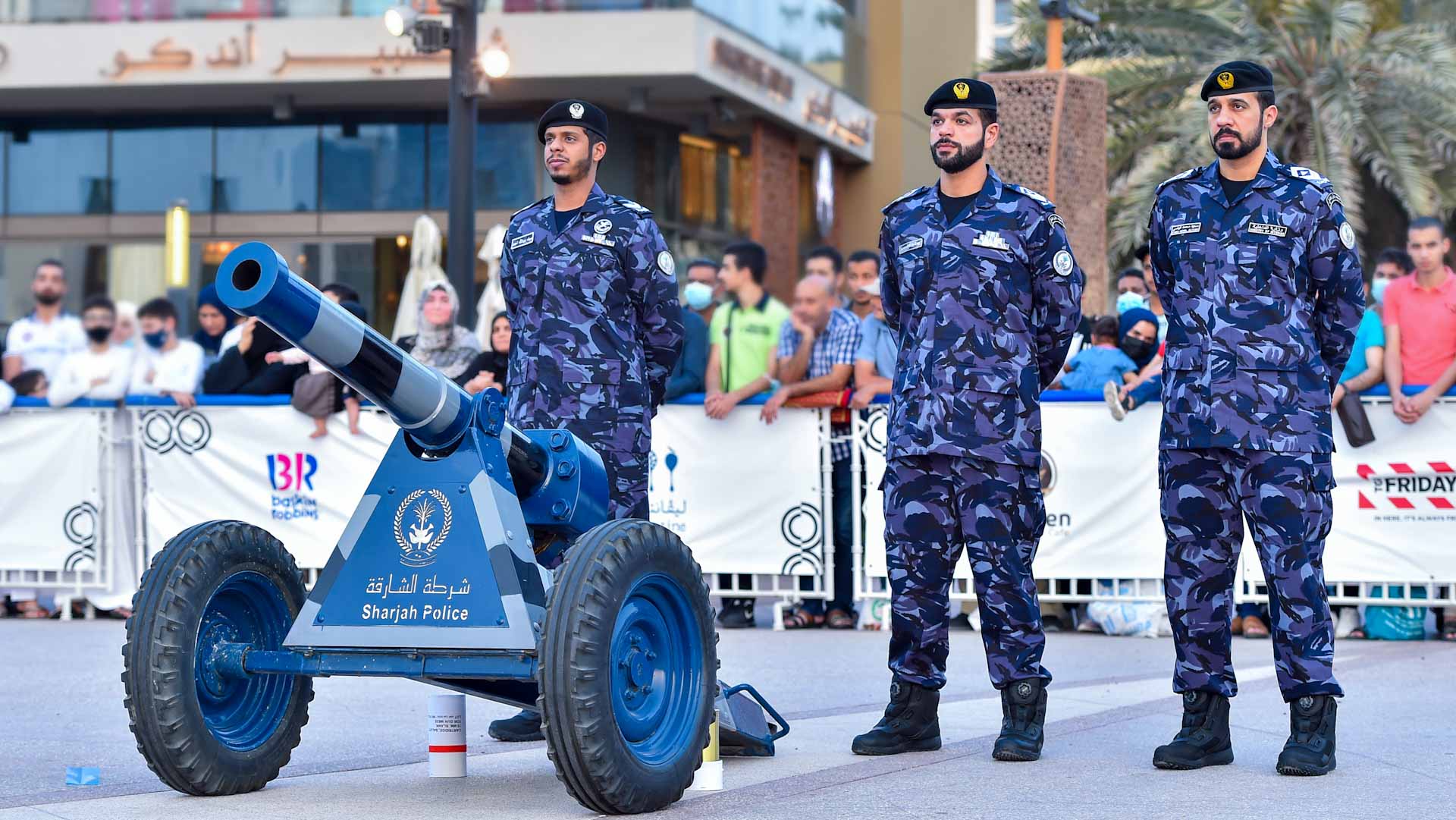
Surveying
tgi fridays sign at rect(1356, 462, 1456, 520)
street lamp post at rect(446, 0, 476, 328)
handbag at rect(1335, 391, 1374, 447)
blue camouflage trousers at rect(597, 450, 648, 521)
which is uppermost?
street lamp post at rect(446, 0, 476, 328)

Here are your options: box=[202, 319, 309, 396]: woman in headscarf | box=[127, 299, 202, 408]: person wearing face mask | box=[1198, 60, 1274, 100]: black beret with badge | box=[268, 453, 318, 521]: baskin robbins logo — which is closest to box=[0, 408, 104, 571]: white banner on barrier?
box=[127, 299, 202, 408]: person wearing face mask

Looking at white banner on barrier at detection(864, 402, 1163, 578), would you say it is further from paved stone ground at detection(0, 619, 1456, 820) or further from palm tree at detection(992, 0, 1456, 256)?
palm tree at detection(992, 0, 1456, 256)

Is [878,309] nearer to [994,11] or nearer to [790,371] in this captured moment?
[790,371]

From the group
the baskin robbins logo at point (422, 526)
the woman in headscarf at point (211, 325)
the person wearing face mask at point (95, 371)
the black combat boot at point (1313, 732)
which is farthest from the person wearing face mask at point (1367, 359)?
the woman in headscarf at point (211, 325)

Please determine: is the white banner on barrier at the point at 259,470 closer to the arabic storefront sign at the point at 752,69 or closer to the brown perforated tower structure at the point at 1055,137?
the brown perforated tower structure at the point at 1055,137

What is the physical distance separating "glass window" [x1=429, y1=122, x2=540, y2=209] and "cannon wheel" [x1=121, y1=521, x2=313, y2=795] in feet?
65.0

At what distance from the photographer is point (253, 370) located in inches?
485

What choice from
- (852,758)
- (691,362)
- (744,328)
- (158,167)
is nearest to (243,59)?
(158,167)

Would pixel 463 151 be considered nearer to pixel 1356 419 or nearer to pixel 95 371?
pixel 95 371

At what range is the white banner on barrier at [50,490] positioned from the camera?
479 inches

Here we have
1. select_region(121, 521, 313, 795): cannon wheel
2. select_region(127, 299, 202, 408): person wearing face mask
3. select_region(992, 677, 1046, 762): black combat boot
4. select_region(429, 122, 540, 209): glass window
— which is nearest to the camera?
select_region(121, 521, 313, 795): cannon wheel

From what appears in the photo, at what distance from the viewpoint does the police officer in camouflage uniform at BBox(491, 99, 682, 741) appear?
652 centimetres

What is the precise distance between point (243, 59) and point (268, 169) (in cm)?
255


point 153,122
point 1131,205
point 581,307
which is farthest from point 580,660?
point 153,122
